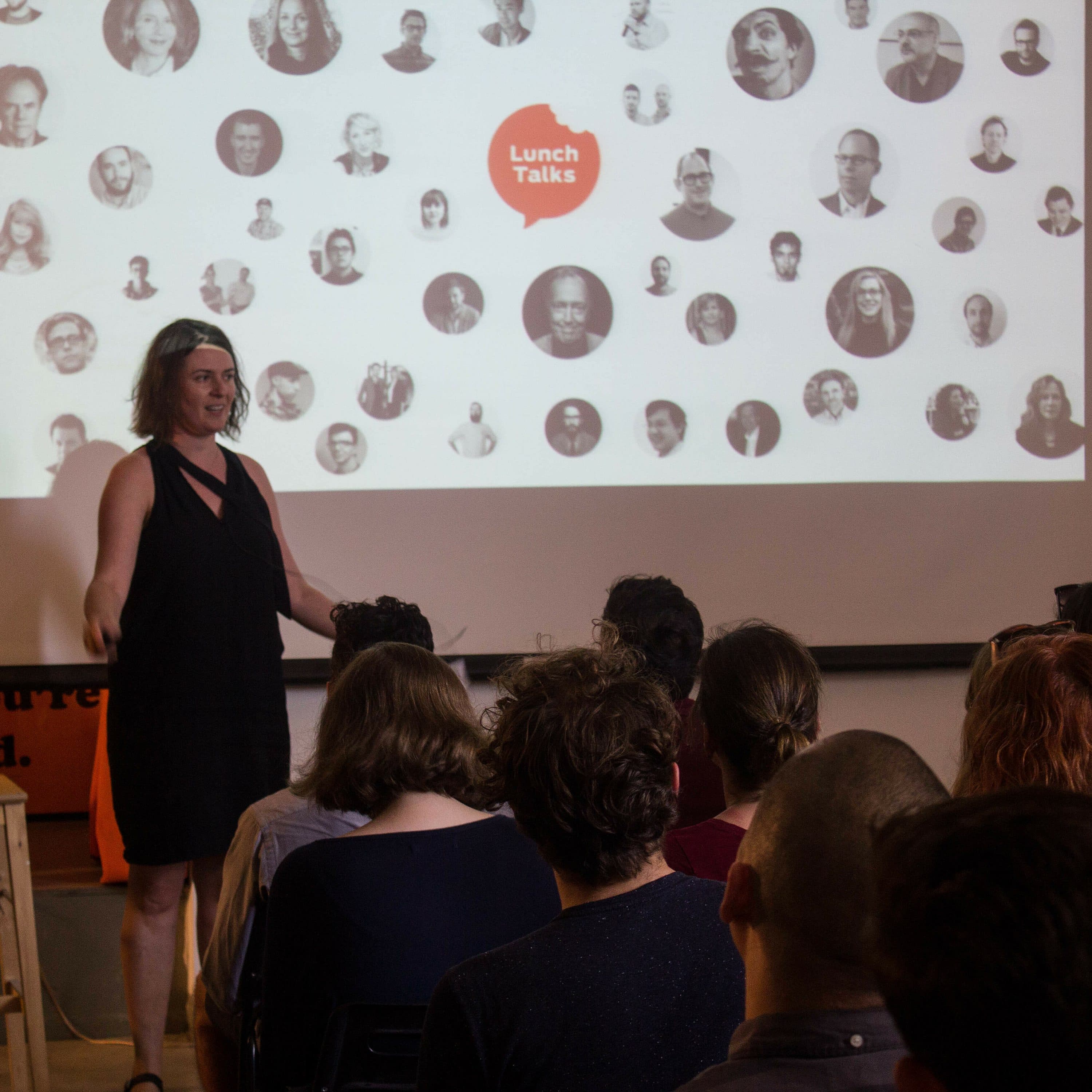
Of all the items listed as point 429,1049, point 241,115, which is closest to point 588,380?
point 241,115

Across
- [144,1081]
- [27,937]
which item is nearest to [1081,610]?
[144,1081]

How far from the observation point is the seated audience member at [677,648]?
6.02 ft

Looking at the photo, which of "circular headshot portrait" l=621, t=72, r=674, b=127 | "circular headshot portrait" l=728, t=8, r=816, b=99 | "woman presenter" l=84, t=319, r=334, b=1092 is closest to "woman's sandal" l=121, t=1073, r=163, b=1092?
"woman presenter" l=84, t=319, r=334, b=1092

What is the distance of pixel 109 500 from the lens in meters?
2.31

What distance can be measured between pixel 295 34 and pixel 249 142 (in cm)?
29

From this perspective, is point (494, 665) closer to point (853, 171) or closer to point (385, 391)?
point (385, 391)

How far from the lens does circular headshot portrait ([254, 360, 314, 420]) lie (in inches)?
110

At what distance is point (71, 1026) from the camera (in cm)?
265

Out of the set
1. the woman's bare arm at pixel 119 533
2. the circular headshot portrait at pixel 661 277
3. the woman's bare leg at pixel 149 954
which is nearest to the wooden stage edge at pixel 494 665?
the woman's bare arm at pixel 119 533

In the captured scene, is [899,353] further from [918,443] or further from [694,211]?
[694,211]

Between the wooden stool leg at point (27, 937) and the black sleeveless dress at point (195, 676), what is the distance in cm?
19

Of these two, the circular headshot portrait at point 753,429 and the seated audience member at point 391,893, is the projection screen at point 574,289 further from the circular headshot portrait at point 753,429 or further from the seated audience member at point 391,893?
the seated audience member at point 391,893

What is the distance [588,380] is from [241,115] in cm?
107

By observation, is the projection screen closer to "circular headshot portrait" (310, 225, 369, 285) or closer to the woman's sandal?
"circular headshot portrait" (310, 225, 369, 285)
